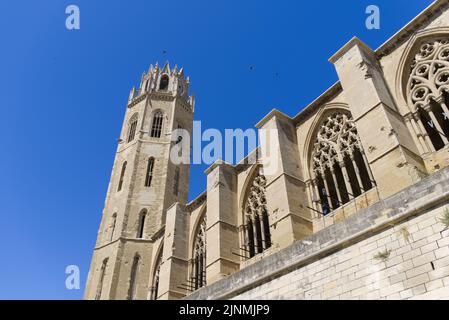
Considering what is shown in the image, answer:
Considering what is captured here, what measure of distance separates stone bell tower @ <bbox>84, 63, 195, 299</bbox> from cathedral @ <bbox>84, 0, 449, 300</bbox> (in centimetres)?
10

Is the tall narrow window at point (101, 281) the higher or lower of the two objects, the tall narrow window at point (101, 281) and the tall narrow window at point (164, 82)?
the lower

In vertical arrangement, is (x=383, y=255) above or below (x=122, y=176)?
below

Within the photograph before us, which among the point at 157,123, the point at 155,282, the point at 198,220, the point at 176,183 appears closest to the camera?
the point at 198,220

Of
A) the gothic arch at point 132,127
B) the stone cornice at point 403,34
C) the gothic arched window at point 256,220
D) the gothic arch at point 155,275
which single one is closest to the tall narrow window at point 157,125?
the gothic arch at point 132,127

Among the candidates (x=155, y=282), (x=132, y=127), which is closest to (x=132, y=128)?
(x=132, y=127)

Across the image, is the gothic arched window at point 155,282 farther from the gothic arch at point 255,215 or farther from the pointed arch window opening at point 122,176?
the gothic arch at point 255,215

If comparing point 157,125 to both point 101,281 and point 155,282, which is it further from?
point 155,282

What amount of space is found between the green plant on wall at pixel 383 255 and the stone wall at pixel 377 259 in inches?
1.7

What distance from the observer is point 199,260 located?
14.8m

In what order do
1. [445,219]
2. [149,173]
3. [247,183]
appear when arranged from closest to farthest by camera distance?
1. [445,219]
2. [247,183]
3. [149,173]

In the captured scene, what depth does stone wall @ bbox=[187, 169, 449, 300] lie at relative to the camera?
4.81 meters

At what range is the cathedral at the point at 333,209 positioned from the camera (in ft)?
17.4

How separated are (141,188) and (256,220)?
10.4 meters
